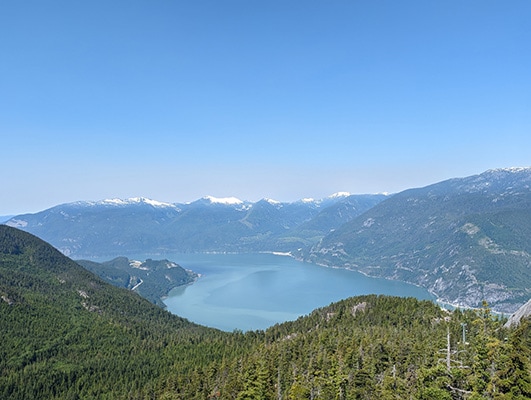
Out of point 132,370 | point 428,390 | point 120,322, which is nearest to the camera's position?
point 428,390

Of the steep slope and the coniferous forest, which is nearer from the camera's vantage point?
the coniferous forest

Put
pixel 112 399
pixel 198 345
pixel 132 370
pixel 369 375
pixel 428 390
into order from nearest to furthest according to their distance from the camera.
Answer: pixel 428 390
pixel 369 375
pixel 112 399
pixel 132 370
pixel 198 345

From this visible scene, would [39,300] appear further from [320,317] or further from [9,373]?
[320,317]

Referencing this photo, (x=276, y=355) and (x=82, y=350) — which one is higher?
(x=276, y=355)

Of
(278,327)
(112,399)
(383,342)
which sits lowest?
(112,399)

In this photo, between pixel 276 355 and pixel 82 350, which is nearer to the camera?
pixel 276 355

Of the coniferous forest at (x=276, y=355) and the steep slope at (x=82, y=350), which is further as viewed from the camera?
the steep slope at (x=82, y=350)

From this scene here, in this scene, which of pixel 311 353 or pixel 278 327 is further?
pixel 278 327

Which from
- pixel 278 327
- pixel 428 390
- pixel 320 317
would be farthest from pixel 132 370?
pixel 428 390
